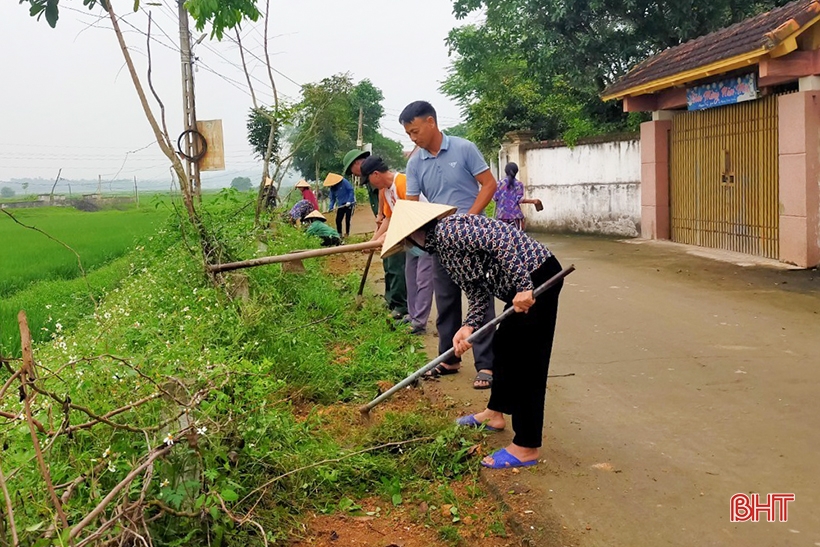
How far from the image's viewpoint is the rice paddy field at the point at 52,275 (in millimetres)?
7387

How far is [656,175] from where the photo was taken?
12.0 m

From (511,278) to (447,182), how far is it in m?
1.69

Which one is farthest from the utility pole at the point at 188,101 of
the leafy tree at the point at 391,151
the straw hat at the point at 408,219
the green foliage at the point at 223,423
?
the leafy tree at the point at 391,151

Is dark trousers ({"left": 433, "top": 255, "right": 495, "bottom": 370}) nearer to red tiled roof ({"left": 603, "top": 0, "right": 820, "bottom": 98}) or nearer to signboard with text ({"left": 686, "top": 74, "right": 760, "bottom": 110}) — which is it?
red tiled roof ({"left": 603, "top": 0, "right": 820, "bottom": 98})

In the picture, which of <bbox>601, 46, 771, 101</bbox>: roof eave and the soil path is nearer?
the soil path

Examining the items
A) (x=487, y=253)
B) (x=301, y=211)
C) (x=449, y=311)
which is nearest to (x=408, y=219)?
(x=487, y=253)

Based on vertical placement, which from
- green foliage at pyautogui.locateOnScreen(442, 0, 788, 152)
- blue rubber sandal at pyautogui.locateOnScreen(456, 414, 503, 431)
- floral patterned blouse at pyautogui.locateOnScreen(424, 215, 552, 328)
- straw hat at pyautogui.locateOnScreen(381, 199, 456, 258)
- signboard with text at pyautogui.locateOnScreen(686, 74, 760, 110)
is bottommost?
blue rubber sandal at pyautogui.locateOnScreen(456, 414, 503, 431)

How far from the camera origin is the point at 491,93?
20.3 m

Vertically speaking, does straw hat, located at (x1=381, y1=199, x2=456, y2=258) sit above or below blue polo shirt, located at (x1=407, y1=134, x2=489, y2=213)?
below

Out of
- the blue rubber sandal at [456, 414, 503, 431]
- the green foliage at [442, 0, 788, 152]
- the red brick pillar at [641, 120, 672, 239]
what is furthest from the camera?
the green foliage at [442, 0, 788, 152]

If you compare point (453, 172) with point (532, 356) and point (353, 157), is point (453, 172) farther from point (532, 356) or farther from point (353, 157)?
point (353, 157)

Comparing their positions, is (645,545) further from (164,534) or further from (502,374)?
(164,534)

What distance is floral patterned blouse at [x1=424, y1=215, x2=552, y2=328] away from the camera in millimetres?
3545

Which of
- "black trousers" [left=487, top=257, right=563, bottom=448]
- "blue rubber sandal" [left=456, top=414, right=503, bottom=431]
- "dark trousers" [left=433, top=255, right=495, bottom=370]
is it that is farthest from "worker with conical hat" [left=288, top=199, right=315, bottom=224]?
"black trousers" [left=487, top=257, right=563, bottom=448]
